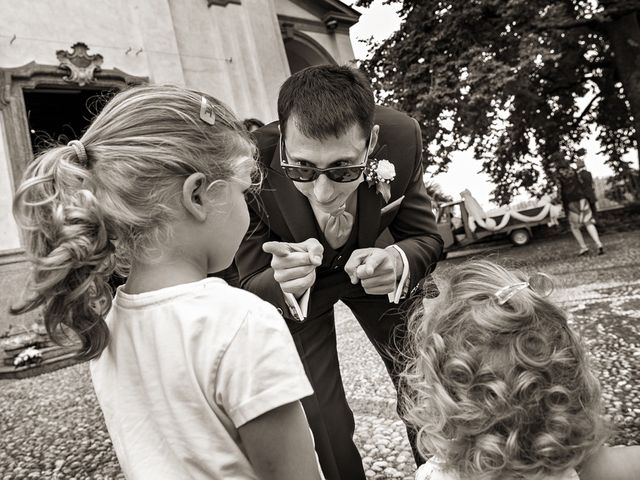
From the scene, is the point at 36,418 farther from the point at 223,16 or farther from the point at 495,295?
the point at 223,16

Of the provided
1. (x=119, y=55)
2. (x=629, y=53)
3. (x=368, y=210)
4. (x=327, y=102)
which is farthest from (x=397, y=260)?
(x=629, y=53)

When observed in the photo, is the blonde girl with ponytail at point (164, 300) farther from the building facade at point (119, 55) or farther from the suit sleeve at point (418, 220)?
the building facade at point (119, 55)

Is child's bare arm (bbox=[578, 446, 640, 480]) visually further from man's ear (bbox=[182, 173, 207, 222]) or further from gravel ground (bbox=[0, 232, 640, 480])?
man's ear (bbox=[182, 173, 207, 222])

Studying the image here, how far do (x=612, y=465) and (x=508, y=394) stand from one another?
311mm

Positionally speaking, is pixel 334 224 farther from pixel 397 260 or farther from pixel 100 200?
pixel 100 200

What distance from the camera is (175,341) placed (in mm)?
1119

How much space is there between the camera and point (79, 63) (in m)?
10.8

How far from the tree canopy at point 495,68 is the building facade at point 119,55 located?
14.0ft

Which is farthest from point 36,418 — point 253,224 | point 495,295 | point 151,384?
point 495,295

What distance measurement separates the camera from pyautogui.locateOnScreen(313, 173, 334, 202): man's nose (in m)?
2.17

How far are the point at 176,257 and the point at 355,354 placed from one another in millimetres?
4472

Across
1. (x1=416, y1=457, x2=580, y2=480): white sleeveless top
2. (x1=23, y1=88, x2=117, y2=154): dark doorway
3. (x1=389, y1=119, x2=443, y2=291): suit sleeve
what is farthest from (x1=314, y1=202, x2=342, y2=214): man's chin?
(x1=23, y1=88, x2=117, y2=154): dark doorway

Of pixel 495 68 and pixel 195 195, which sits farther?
pixel 495 68

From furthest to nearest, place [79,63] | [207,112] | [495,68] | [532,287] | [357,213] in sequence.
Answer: [79,63], [495,68], [357,213], [532,287], [207,112]
